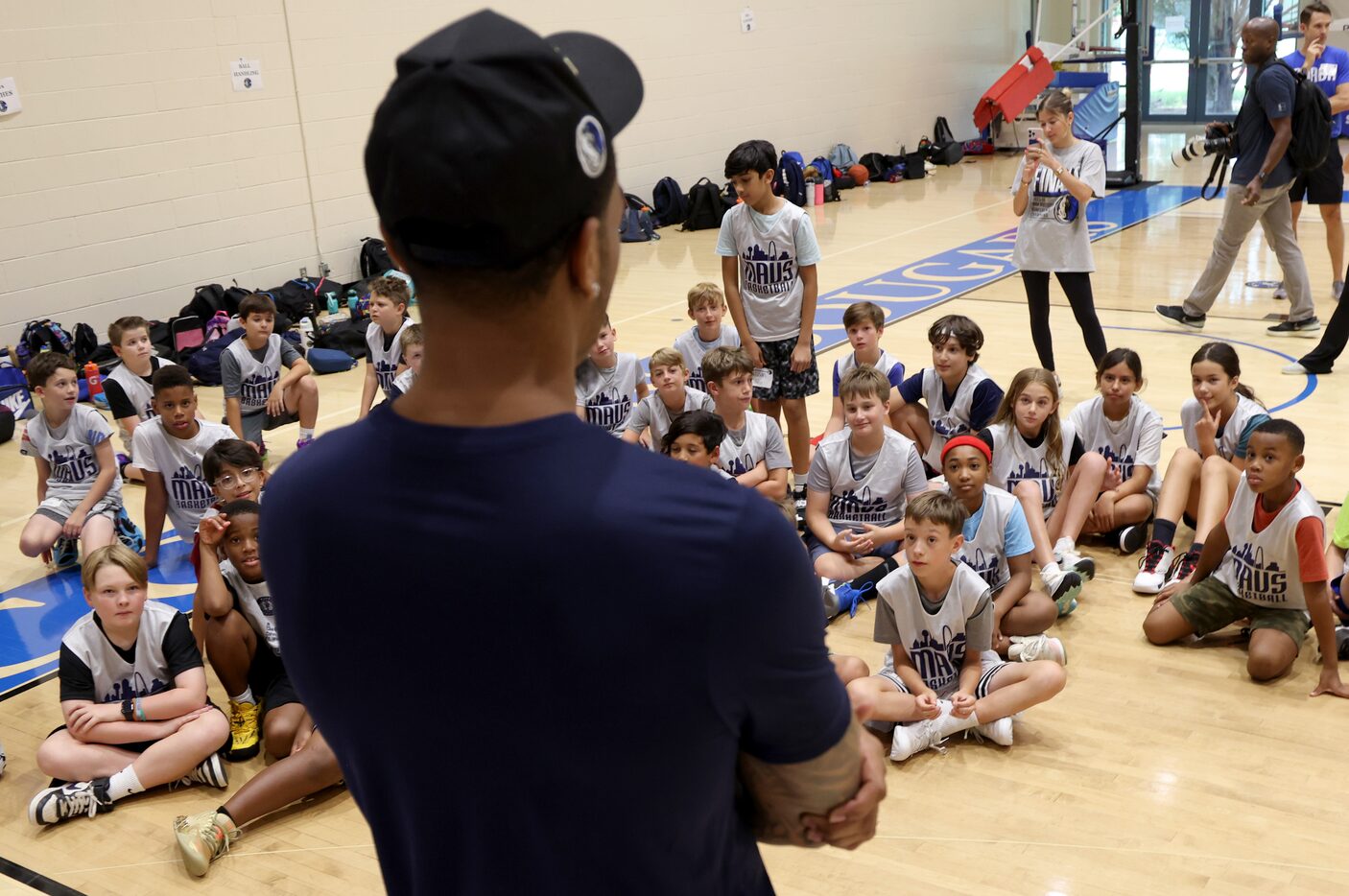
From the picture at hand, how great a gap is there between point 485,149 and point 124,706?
3.81m

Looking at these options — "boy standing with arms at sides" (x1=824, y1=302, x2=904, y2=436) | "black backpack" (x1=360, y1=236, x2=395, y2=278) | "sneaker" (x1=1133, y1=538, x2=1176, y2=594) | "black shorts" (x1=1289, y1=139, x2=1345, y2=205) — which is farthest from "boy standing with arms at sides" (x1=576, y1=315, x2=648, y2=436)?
"black backpack" (x1=360, y1=236, x2=395, y2=278)

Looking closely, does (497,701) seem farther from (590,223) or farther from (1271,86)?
(1271,86)

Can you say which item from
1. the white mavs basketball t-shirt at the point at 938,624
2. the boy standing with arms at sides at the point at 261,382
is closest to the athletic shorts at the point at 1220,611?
the white mavs basketball t-shirt at the point at 938,624

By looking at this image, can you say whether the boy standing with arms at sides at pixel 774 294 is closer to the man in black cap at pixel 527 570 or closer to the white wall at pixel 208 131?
the man in black cap at pixel 527 570

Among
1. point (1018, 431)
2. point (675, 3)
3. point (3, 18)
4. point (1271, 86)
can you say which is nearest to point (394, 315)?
point (1018, 431)

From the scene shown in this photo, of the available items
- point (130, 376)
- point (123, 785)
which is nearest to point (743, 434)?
point (123, 785)

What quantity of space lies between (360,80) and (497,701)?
11347 mm

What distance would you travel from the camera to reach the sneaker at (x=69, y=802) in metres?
3.99

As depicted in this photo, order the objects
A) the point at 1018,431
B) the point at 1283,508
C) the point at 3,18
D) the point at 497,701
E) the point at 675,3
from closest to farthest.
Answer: the point at 497,701
the point at 1283,508
the point at 1018,431
the point at 3,18
the point at 675,3

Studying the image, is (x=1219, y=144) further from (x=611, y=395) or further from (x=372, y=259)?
(x=372, y=259)

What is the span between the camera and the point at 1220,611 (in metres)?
4.46

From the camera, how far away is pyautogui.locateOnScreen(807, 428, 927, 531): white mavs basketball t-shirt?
520 centimetres

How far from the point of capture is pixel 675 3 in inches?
558

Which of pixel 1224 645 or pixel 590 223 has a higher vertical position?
pixel 590 223
